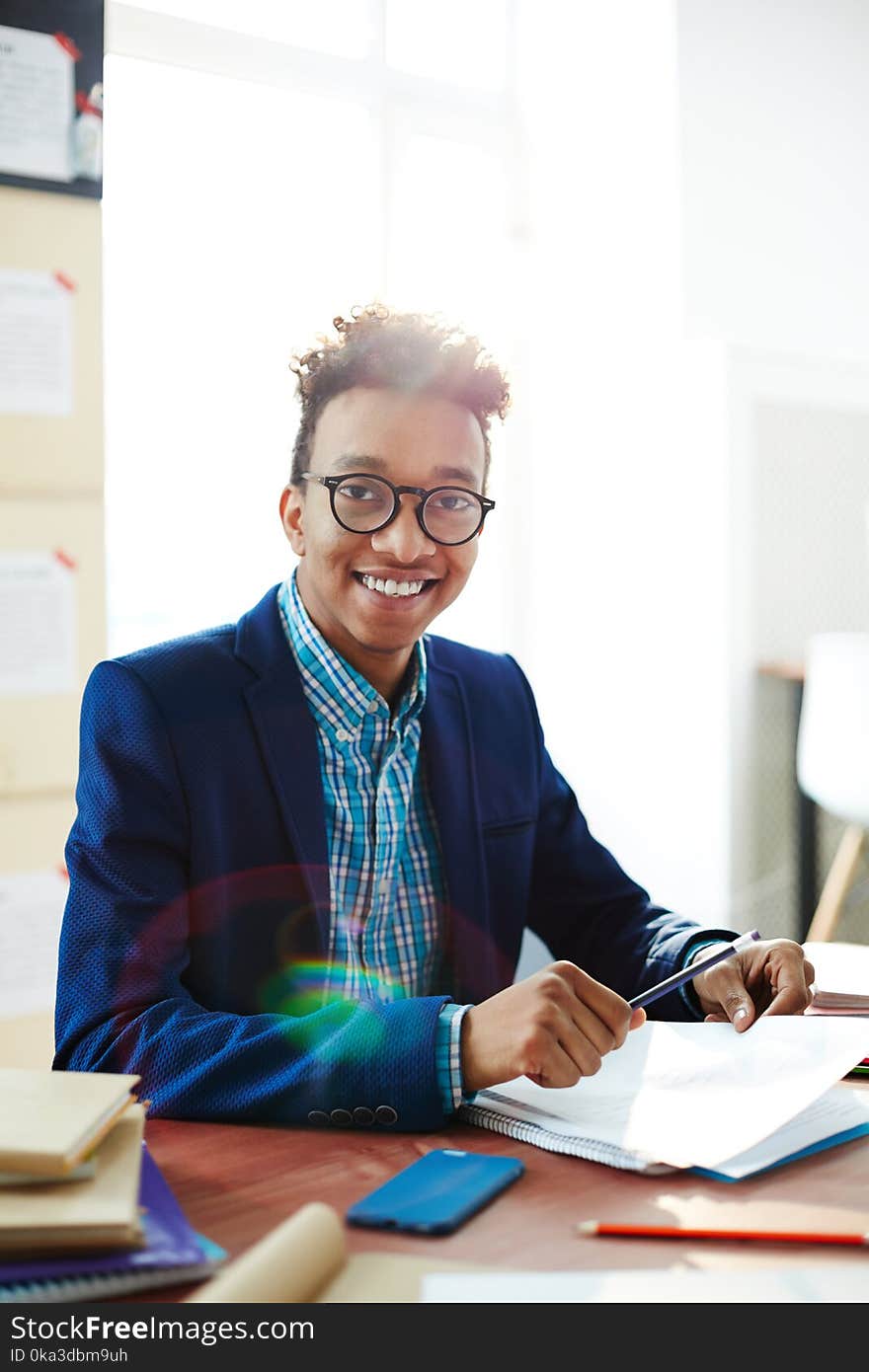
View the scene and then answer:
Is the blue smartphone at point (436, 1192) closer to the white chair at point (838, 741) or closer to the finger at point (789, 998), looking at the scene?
the finger at point (789, 998)

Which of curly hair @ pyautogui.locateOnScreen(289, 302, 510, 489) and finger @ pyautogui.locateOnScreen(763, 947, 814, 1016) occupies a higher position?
curly hair @ pyautogui.locateOnScreen(289, 302, 510, 489)

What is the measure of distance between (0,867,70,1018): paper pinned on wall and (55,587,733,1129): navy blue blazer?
3.94 ft

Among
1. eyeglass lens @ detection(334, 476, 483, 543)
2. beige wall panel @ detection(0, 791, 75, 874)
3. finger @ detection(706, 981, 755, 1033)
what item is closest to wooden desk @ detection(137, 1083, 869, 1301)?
finger @ detection(706, 981, 755, 1033)

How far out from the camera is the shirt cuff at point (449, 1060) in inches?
36.9

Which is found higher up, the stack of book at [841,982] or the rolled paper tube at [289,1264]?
the rolled paper tube at [289,1264]

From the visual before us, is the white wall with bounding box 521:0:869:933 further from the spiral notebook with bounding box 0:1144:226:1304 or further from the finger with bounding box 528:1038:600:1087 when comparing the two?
the spiral notebook with bounding box 0:1144:226:1304

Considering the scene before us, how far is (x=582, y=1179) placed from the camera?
32.4 inches

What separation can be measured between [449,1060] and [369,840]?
1.62ft

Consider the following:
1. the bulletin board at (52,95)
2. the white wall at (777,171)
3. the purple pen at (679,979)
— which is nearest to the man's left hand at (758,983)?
the purple pen at (679,979)

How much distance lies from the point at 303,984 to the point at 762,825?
7.30 ft

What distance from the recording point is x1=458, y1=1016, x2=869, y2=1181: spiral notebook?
854mm
